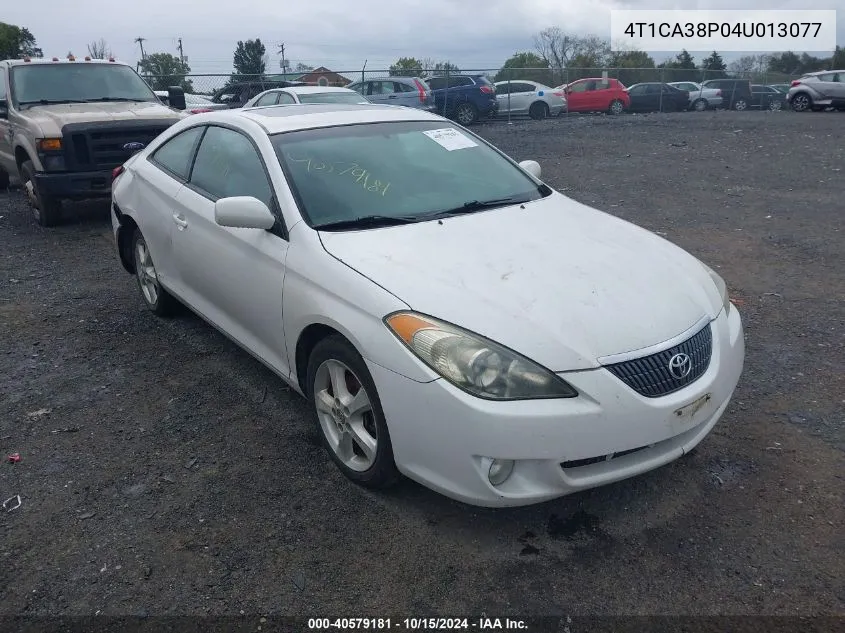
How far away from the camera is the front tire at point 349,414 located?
3.03 metres

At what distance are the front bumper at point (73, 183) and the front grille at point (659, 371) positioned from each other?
7.36 meters

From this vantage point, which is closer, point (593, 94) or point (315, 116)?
point (315, 116)

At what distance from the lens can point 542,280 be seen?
3.08 m

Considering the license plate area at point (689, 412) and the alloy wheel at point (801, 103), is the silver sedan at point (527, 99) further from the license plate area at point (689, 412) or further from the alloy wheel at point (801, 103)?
the license plate area at point (689, 412)

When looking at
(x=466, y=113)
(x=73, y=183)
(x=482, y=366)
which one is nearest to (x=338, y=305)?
(x=482, y=366)

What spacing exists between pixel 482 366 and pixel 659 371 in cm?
70

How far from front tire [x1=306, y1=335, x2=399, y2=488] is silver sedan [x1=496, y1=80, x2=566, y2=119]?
21.0 metres

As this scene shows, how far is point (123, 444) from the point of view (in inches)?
149

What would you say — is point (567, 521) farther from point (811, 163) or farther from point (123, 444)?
point (811, 163)

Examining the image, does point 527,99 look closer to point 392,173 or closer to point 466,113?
point 466,113

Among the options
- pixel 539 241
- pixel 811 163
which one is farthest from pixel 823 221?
pixel 539 241

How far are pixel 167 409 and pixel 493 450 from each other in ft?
7.44

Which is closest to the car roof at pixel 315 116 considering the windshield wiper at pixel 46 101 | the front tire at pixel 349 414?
the front tire at pixel 349 414

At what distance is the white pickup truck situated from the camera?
28.6 m
